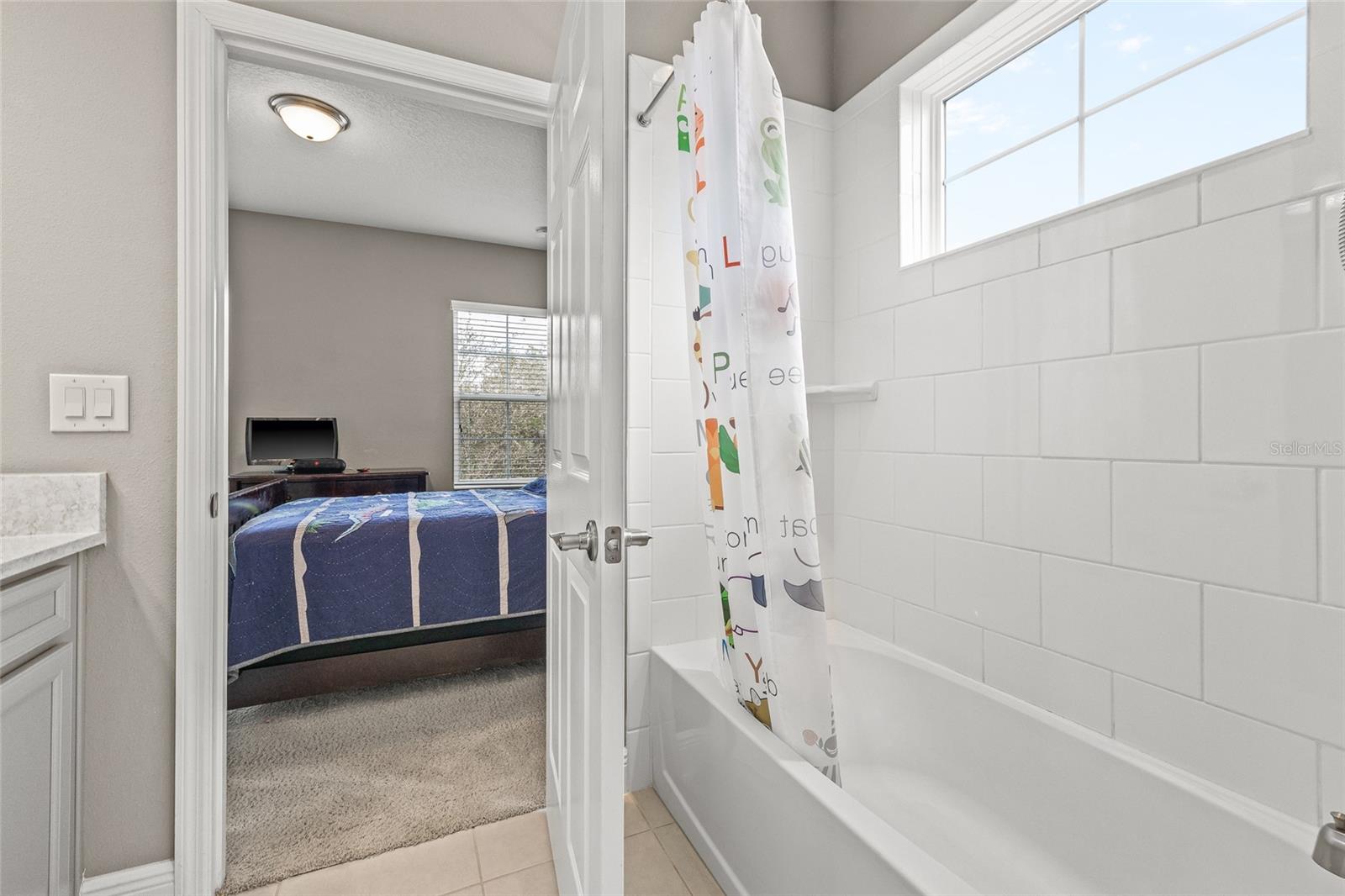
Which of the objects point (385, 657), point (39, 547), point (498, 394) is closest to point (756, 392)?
point (39, 547)

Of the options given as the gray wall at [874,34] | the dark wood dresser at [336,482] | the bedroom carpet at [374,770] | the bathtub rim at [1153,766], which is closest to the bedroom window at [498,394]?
the dark wood dresser at [336,482]

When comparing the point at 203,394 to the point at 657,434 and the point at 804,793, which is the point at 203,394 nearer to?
the point at 657,434

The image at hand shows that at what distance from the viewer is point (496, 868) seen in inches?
58.8

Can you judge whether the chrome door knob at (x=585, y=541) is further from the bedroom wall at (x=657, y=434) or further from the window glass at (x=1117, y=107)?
the window glass at (x=1117, y=107)

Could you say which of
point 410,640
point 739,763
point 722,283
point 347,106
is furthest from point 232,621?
point 347,106

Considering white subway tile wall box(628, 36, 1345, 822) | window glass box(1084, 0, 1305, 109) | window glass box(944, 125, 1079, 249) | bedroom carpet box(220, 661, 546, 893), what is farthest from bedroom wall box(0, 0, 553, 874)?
window glass box(1084, 0, 1305, 109)

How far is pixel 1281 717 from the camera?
40.1 inches

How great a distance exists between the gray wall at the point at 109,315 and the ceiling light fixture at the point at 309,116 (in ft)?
5.82

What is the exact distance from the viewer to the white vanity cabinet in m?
1.01

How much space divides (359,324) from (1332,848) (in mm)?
5452

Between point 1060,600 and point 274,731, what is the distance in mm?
2640

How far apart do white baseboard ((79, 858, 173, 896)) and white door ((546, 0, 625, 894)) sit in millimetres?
892

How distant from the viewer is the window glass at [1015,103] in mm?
1486

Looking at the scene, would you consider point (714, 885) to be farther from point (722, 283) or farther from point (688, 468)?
point (722, 283)
